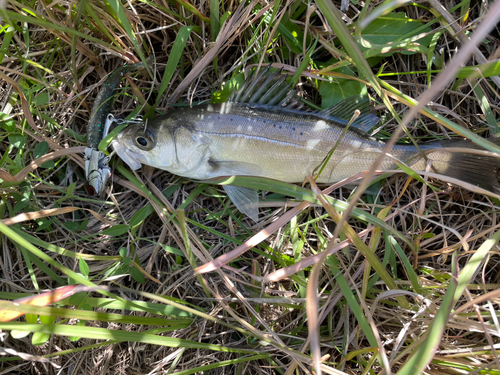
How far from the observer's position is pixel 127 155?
289cm

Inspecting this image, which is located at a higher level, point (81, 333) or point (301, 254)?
point (81, 333)

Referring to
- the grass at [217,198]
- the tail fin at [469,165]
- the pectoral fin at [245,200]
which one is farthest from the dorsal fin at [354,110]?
the pectoral fin at [245,200]

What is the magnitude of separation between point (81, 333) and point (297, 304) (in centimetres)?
154

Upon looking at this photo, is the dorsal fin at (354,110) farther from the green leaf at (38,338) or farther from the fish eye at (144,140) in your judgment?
the green leaf at (38,338)

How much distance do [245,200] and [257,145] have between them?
0.48m

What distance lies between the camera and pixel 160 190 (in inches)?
123

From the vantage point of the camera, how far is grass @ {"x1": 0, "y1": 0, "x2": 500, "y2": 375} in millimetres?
2736

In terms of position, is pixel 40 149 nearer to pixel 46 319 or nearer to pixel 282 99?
pixel 46 319

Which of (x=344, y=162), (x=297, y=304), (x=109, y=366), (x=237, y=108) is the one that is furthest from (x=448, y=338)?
(x=109, y=366)

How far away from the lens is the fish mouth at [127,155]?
2.86 metres

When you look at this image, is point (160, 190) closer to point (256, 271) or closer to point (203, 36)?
point (256, 271)

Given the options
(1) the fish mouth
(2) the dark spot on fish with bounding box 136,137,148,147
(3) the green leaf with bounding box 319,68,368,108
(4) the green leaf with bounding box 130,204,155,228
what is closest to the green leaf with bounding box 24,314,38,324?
(4) the green leaf with bounding box 130,204,155,228

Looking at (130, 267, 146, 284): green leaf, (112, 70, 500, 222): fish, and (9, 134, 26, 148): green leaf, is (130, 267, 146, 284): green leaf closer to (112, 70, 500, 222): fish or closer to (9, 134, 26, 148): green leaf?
(112, 70, 500, 222): fish

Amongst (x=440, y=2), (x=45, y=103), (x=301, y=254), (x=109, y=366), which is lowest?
(x=109, y=366)
